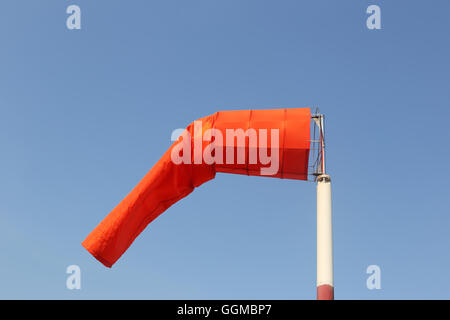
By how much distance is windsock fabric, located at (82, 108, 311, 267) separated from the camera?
24297 mm

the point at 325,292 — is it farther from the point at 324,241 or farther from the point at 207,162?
the point at 207,162

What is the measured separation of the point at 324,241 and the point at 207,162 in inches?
251

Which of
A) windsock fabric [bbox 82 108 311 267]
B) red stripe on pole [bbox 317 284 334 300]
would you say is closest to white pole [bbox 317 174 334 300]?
red stripe on pole [bbox 317 284 334 300]

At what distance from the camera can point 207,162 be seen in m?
25.2

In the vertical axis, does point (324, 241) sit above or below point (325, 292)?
above

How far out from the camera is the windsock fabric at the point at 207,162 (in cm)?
2430

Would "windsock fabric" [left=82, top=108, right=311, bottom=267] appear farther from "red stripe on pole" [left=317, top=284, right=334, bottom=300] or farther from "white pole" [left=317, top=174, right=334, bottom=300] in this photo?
"red stripe on pole" [left=317, top=284, right=334, bottom=300]

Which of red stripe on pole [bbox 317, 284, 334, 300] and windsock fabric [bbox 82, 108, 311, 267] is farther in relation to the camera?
windsock fabric [bbox 82, 108, 311, 267]

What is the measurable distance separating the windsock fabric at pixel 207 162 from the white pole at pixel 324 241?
1188 millimetres

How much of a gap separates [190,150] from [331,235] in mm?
7534

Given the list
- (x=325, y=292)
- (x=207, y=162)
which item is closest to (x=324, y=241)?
(x=325, y=292)

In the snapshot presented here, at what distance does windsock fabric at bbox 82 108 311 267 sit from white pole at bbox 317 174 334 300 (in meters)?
1.19

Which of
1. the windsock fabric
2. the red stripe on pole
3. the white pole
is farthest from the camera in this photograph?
the windsock fabric
